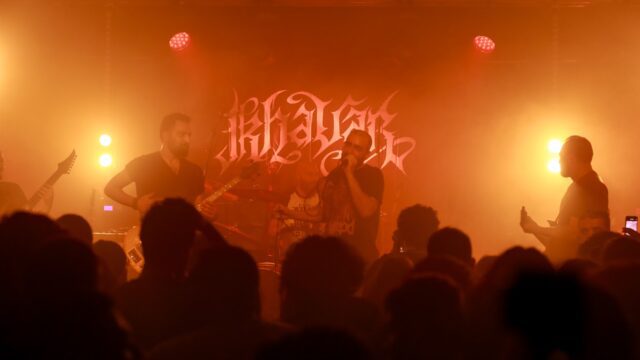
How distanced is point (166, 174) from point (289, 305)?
12.5ft

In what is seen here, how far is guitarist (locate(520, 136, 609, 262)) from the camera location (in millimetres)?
6160

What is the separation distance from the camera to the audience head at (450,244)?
4613mm

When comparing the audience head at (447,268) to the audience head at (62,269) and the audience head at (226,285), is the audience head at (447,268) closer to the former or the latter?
the audience head at (226,285)

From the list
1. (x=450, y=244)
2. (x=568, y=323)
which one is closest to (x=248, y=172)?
(x=450, y=244)

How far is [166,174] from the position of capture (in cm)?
713

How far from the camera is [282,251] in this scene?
1000 cm

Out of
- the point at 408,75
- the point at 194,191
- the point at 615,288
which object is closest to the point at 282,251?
the point at 194,191

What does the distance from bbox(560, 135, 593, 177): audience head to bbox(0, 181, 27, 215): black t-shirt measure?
451 cm

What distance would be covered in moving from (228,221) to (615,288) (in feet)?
26.6

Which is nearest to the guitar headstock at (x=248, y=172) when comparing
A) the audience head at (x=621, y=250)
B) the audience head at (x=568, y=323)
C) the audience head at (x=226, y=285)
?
the audience head at (x=621, y=250)

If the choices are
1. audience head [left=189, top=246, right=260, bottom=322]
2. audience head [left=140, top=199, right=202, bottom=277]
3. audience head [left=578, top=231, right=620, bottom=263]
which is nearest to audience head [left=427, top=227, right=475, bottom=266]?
audience head [left=578, top=231, right=620, bottom=263]

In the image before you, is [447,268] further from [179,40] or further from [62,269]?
[179,40]

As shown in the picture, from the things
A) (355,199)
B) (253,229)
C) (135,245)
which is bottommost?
(253,229)

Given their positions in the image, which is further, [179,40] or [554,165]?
[179,40]
